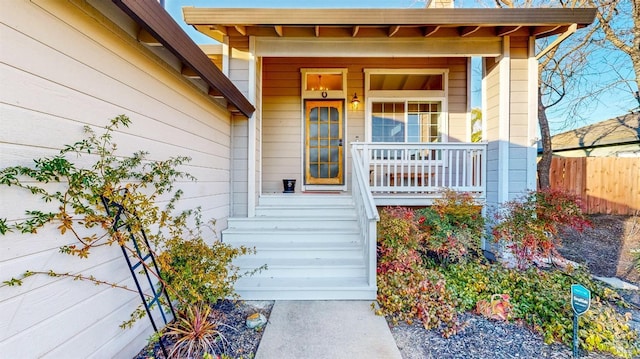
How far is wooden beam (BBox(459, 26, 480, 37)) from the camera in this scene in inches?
152

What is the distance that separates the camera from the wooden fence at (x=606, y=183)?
21.9 feet

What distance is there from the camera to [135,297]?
2.05m

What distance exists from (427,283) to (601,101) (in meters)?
8.54

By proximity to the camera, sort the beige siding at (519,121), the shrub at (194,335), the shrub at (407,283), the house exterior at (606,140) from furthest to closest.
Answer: the house exterior at (606,140) < the beige siding at (519,121) < the shrub at (407,283) < the shrub at (194,335)

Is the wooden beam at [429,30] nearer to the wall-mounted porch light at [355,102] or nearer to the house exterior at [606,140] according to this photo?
the wall-mounted porch light at [355,102]

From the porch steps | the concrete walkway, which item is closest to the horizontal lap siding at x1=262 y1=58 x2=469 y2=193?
the porch steps

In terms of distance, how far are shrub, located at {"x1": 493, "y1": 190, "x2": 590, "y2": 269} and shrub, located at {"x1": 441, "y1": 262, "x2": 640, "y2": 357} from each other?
271 mm

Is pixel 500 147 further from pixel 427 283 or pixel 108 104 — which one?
pixel 108 104

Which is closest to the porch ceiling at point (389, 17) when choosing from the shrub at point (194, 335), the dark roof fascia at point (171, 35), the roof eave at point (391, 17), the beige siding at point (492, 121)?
the roof eave at point (391, 17)

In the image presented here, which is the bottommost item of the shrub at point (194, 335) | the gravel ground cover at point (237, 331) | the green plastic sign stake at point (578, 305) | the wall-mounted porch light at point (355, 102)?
the gravel ground cover at point (237, 331)

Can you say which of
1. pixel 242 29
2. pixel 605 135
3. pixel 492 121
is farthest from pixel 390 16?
pixel 605 135

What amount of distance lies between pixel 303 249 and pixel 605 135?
13448mm

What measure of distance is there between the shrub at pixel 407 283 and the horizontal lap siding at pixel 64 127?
2.31 meters

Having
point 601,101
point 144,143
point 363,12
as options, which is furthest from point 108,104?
point 601,101
